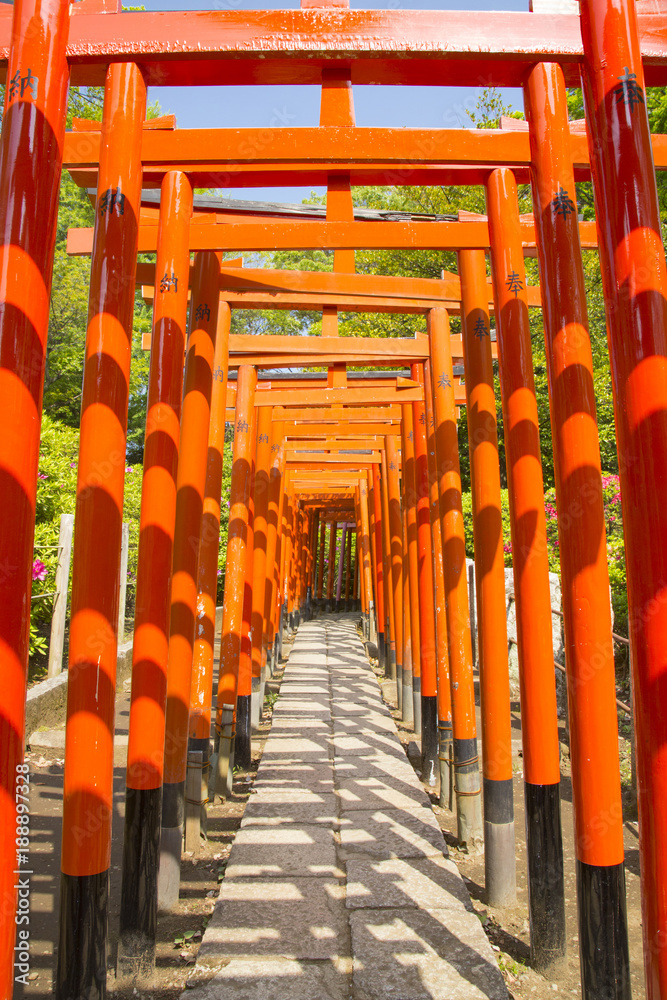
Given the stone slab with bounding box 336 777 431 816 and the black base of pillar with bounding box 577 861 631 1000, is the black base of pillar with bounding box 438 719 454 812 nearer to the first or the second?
the stone slab with bounding box 336 777 431 816

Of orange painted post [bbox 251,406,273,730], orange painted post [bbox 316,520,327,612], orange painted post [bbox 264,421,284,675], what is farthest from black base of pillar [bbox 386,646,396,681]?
orange painted post [bbox 316,520,327,612]

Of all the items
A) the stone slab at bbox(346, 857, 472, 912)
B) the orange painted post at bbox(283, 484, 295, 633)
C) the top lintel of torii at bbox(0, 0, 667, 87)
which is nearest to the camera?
the top lintel of torii at bbox(0, 0, 667, 87)

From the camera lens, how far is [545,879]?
319 cm

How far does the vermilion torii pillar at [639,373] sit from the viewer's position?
1.74 m

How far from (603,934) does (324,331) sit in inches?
165

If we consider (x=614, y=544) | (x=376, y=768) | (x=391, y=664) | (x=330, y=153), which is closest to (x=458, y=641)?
(x=376, y=768)

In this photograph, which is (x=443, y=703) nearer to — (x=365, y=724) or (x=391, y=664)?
(x=365, y=724)

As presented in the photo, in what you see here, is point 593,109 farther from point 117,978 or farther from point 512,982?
point 117,978

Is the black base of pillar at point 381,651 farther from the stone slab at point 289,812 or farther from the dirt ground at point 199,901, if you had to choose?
the stone slab at point 289,812

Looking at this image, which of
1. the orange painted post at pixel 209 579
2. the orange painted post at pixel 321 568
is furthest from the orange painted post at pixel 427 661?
the orange painted post at pixel 321 568

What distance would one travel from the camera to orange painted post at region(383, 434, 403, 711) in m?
9.16

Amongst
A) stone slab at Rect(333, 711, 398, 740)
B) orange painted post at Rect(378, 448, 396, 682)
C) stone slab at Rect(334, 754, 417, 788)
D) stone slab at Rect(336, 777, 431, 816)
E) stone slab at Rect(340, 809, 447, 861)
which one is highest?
orange painted post at Rect(378, 448, 396, 682)

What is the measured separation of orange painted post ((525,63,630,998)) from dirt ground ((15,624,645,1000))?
0.76 metres

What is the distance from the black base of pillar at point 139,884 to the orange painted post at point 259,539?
480 cm
